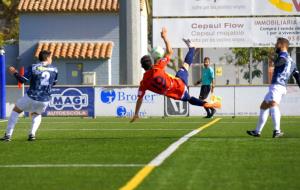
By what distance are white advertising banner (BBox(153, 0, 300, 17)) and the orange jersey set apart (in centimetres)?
1481

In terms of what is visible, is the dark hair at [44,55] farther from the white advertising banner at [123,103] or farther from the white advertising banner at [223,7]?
the white advertising banner at [223,7]

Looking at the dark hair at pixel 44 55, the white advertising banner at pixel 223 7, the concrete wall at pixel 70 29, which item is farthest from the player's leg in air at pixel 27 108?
the concrete wall at pixel 70 29

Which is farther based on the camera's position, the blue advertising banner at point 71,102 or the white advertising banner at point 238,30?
the white advertising banner at point 238,30

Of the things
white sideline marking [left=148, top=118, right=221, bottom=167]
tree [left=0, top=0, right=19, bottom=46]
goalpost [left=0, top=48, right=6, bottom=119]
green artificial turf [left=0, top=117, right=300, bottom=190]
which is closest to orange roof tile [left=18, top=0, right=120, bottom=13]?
tree [left=0, top=0, right=19, bottom=46]

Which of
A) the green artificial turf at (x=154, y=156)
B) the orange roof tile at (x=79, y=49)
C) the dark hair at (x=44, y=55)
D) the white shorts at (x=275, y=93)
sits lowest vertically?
the green artificial turf at (x=154, y=156)

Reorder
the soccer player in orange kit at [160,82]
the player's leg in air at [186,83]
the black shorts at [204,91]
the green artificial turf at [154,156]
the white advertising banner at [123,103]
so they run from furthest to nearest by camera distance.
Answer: the white advertising banner at [123,103]
the black shorts at [204,91]
the player's leg in air at [186,83]
the soccer player in orange kit at [160,82]
the green artificial turf at [154,156]

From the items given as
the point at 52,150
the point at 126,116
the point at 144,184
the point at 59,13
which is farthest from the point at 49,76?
the point at 59,13

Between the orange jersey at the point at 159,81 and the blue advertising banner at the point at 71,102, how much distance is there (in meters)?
11.2

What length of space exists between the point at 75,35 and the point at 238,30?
1715 centimetres

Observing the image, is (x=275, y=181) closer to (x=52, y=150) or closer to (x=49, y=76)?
(x=52, y=150)

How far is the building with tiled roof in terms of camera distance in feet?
144

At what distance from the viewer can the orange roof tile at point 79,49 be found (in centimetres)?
4366

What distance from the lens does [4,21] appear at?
6022cm

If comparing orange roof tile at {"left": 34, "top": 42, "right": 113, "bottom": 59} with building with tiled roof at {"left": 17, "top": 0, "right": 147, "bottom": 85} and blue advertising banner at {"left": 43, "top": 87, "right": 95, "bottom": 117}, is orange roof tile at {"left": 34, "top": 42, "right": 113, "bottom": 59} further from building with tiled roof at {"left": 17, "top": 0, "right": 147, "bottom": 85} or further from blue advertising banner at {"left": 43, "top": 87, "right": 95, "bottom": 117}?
blue advertising banner at {"left": 43, "top": 87, "right": 95, "bottom": 117}
